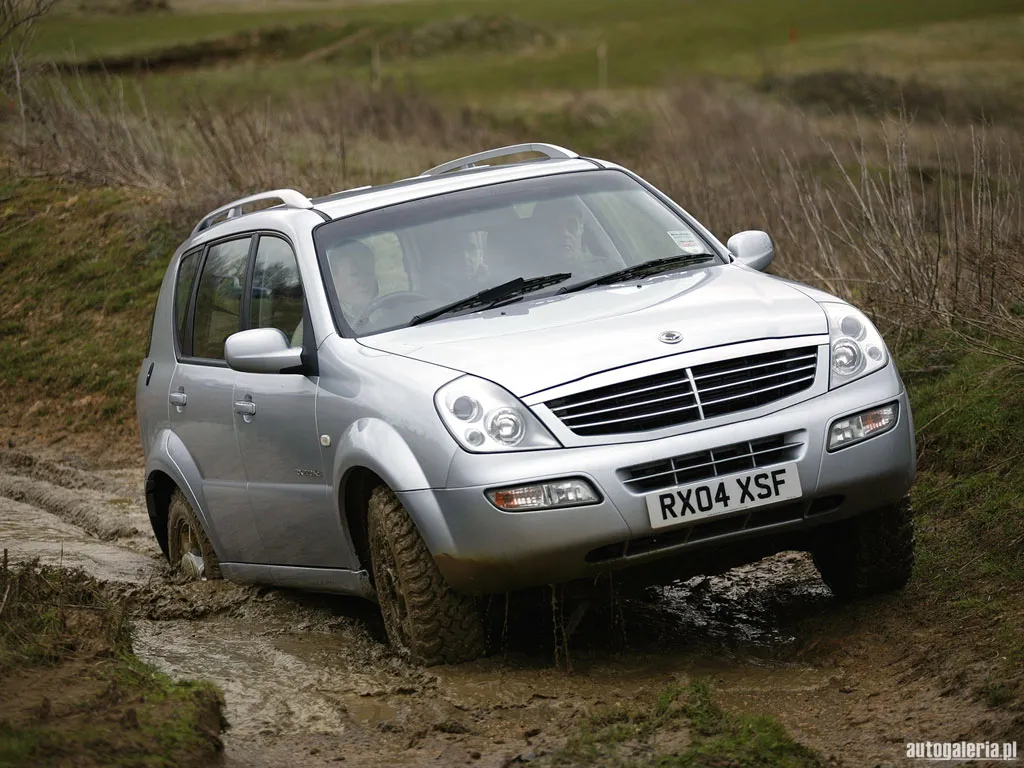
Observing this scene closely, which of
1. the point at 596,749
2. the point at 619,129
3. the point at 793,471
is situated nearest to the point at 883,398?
the point at 793,471

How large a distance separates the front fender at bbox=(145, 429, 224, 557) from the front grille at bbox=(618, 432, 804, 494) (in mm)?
2722

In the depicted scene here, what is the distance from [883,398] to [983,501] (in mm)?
1925

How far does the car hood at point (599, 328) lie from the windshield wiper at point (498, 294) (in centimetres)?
7

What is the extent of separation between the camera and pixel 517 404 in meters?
4.84

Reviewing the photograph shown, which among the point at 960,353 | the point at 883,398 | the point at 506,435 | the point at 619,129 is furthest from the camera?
the point at 619,129

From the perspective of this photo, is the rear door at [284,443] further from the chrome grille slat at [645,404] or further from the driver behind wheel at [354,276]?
the chrome grille slat at [645,404]

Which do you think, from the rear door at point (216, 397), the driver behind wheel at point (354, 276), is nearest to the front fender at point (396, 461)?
the driver behind wheel at point (354, 276)

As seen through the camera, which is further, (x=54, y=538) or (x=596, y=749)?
(x=54, y=538)

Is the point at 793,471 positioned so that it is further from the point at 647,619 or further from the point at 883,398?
the point at 647,619

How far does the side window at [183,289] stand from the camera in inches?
284

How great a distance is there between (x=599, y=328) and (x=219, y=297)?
232 centimetres

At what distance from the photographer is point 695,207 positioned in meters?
12.7

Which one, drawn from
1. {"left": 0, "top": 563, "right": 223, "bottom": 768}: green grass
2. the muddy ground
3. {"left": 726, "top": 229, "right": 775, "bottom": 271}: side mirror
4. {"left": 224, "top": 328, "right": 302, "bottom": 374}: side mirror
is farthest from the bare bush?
{"left": 0, "top": 563, "right": 223, "bottom": 768}: green grass

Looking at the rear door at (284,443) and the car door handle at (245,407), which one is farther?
the car door handle at (245,407)
